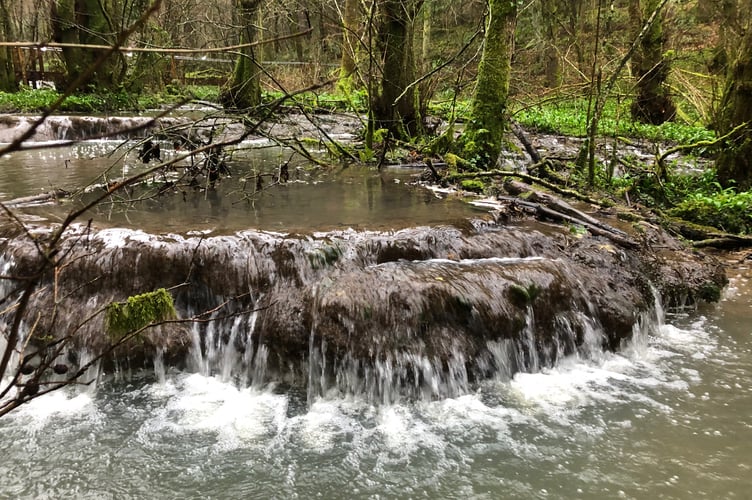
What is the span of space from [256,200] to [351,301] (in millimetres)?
2773

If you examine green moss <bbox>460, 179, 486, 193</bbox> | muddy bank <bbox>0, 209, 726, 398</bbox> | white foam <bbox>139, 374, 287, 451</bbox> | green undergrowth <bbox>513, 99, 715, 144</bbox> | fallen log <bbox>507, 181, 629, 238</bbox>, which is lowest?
white foam <bbox>139, 374, 287, 451</bbox>

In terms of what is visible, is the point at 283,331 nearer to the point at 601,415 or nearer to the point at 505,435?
the point at 505,435

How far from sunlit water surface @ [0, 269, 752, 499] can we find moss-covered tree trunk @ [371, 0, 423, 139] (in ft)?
20.9

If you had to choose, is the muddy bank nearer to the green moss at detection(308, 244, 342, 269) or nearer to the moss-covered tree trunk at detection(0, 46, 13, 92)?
the green moss at detection(308, 244, 342, 269)

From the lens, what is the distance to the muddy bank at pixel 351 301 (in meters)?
4.25

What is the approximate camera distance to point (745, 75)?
23.0ft

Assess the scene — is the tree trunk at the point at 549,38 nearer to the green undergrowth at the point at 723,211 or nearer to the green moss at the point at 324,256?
the green undergrowth at the point at 723,211

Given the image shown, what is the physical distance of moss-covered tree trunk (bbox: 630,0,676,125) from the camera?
41.3 ft

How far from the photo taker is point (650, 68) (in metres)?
12.5

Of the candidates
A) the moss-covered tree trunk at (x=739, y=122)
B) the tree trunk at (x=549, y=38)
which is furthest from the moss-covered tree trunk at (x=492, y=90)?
the tree trunk at (x=549, y=38)

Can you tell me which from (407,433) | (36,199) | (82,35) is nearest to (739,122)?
(407,433)

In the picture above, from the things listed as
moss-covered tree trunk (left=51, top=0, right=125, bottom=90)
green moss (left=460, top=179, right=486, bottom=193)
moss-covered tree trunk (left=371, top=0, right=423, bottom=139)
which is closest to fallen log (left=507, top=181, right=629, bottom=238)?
green moss (left=460, top=179, right=486, bottom=193)

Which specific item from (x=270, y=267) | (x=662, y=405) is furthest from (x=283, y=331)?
(x=662, y=405)

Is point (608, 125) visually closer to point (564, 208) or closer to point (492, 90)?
point (492, 90)
